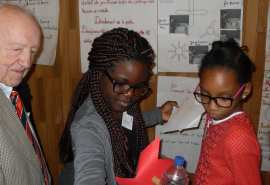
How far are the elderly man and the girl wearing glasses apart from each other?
31.5 inches

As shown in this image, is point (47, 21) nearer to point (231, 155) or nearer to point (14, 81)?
point (14, 81)

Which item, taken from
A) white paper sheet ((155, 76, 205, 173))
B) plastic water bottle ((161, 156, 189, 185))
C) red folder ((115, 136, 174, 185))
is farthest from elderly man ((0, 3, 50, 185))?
white paper sheet ((155, 76, 205, 173))

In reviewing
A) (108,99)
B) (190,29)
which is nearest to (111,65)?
(108,99)

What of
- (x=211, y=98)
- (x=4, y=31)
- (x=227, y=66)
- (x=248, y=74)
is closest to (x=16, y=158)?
(x=4, y=31)

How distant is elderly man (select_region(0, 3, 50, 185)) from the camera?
2.35ft

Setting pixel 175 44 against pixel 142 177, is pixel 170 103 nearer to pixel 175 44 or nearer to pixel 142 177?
pixel 175 44

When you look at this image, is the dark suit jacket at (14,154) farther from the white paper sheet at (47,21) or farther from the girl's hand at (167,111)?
the white paper sheet at (47,21)

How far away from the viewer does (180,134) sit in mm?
1680

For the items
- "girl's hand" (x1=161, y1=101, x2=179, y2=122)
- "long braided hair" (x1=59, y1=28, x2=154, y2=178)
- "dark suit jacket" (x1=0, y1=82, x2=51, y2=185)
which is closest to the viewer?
"dark suit jacket" (x1=0, y1=82, x2=51, y2=185)

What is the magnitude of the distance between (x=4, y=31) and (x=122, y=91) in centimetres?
53

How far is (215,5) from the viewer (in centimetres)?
143

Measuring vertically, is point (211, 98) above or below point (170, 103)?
above

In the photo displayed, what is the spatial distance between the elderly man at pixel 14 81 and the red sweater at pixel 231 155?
2.68 ft

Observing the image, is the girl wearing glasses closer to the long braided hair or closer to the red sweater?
the red sweater
